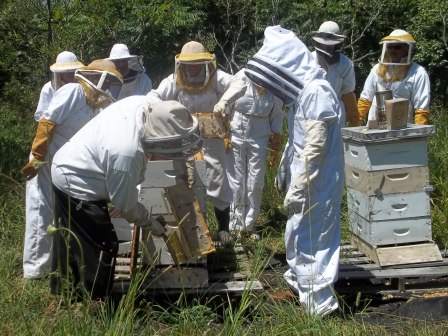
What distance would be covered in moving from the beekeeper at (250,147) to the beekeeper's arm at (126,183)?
2.43m

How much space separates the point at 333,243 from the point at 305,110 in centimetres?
87

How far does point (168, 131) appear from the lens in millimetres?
3803

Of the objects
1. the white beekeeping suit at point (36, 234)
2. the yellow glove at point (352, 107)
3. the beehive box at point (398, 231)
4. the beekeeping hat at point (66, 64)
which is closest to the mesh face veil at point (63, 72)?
the beekeeping hat at point (66, 64)

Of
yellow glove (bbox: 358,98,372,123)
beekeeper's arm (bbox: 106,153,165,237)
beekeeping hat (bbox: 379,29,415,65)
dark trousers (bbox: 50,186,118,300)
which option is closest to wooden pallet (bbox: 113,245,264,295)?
dark trousers (bbox: 50,186,118,300)

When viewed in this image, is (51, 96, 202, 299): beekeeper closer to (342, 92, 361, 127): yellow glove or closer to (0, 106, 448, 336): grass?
(0, 106, 448, 336): grass

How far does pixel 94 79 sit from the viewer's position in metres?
5.04

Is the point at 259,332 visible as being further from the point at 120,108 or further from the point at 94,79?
the point at 94,79

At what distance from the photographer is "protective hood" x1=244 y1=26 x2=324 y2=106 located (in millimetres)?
4406

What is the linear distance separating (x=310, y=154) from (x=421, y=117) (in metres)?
2.47

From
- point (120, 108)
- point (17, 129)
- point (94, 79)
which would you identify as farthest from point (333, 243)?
point (17, 129)

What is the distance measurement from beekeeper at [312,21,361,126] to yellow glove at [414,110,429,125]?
2.08 ft

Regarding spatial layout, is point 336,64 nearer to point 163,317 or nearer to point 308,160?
point 308,160

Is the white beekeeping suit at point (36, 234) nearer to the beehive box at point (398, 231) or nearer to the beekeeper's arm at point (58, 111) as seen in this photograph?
the beekeeper's arm at point (58, 111)

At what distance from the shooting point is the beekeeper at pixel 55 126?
16.5ft
